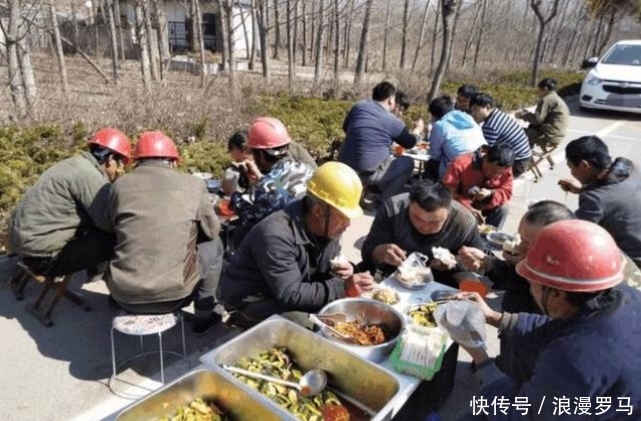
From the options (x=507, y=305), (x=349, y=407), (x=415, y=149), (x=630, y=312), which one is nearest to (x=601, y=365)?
(x=630, y=312)

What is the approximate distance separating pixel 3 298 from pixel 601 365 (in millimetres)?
4350

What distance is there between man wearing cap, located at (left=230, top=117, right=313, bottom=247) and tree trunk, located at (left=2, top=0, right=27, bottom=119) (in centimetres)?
437

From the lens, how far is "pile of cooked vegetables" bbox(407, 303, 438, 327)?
2656 mm

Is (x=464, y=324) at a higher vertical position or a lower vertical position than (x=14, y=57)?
lower

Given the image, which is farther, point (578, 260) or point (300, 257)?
point (300, 257)

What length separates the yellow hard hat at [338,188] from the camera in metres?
2.61

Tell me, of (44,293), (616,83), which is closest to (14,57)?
(44,293)

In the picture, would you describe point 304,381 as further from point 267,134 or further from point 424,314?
point 267,134

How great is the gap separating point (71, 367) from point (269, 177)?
195 cm

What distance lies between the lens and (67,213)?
374 centimetres

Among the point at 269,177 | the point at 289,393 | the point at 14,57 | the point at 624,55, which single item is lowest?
the point at 289,393

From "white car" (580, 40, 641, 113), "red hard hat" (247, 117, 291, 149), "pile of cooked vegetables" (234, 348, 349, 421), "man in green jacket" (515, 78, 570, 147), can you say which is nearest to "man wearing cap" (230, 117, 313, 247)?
"red hard hat" (247, 117, 291, 149)

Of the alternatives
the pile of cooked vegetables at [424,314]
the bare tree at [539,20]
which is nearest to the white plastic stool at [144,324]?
the pile of cooked vegetables at [424,314]

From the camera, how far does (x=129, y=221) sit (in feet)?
10.3
